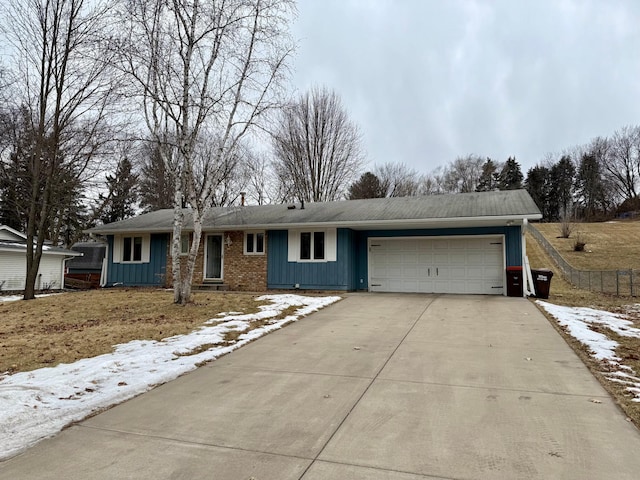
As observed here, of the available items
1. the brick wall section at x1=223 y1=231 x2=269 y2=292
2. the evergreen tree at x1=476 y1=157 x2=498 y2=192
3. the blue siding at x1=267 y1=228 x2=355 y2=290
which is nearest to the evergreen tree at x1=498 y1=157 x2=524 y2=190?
the evergreen tree at x1=476 y1=157 x2=498 y2=192

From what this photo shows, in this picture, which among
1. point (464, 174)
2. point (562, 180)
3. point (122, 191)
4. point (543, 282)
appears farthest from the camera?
point (562, 180)

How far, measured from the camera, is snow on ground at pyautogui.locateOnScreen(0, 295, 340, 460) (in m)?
3.40

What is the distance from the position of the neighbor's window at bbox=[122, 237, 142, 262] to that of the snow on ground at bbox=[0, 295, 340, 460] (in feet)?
37.1

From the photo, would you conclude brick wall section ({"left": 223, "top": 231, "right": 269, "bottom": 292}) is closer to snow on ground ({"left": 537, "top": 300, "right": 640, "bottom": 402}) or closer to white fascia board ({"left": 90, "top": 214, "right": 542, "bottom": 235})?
white fascia board ({"left": 90, "top": 214, "right": 542, "bottom": 235})

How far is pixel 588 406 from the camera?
3738 millimetres

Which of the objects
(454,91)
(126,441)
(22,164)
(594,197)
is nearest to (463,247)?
(454,91)

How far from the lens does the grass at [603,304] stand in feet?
13.4

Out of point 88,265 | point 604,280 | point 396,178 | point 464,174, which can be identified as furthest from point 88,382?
point 464,174

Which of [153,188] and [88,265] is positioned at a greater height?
[153,188]

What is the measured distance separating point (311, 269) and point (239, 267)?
9.77 feet

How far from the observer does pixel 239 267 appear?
15.5 m

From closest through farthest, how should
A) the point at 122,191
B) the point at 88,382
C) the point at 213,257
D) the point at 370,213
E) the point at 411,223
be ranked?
1. the point at 88,382
2. the point at 411,223
3. the point at 370,213
4. the point at 213,257
5. the point at 122,191

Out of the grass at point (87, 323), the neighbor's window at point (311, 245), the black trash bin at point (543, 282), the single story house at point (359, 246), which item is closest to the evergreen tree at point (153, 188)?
the single story house at point (359, 246)

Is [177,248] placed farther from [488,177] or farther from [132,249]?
[488,177]
